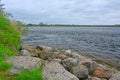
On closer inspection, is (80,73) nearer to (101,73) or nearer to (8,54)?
(101,73)

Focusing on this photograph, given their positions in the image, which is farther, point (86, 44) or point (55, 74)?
point (86, 44)

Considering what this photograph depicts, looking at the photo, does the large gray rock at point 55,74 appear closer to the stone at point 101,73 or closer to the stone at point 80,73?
the stone at point 80,73

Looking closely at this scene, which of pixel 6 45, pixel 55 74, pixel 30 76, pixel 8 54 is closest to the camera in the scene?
pixel 30 76

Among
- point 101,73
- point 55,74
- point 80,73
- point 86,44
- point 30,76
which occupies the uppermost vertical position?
point 30,76

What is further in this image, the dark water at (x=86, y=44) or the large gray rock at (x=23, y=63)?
the dark water at (x=86, y=44)

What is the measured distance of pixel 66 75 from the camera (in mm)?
7906

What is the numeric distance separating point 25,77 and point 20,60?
1.69 metres

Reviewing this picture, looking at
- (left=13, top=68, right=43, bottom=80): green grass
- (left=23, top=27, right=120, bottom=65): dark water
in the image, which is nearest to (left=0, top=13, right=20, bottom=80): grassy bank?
(left=13, top=68, right=43, bottom=80): green grass

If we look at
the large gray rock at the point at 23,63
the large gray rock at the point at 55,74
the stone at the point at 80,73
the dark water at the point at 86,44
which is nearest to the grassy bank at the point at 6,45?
the large gray rock at the point at 23,63

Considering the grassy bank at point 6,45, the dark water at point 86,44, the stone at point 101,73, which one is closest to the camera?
the grassy bank at point 6,45

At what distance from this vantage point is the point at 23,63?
845 cm

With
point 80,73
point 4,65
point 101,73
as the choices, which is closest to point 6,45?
point 80,73

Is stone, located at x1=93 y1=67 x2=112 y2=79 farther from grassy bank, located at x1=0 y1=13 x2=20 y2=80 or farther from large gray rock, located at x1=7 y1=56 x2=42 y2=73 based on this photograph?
large gray rock, located at x1=7 y1=56 x2=42 y2=73

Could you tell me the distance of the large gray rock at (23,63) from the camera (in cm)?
816
